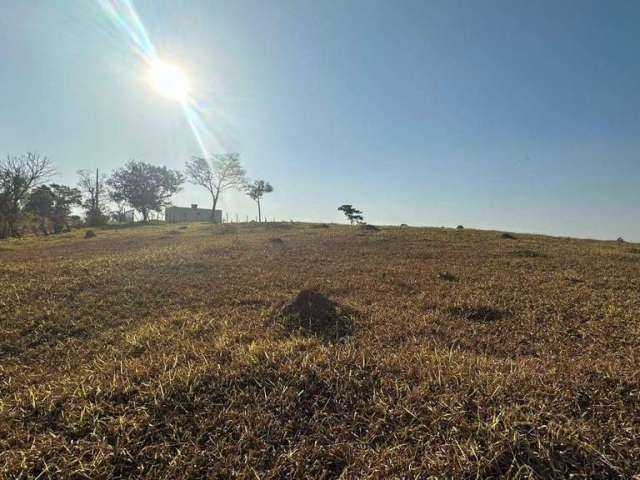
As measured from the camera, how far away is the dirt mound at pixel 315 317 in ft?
14.8

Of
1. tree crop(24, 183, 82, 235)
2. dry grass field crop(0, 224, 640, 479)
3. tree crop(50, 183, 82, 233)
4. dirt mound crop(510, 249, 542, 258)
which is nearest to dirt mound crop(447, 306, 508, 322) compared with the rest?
dry grass field crop(0, 224, 640, 479)

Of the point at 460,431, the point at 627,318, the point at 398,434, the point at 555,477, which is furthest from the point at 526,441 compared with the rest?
the point at 627,318

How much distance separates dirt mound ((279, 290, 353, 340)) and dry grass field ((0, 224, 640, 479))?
4cm

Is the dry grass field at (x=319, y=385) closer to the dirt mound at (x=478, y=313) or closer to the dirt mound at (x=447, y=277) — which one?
the dirt mound at (x=478, y=313)

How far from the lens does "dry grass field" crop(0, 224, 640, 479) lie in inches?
77.5

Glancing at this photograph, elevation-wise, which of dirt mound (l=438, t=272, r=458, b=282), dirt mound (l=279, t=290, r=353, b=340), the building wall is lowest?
dirt mound (l=279, t=290, r=353, b=340)

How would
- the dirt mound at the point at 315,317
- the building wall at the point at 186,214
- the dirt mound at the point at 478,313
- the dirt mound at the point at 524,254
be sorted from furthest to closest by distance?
the building wall at the point at 186,214 → the dirt mound at the point at 524,254 → the dirt mound at the point at 478,313 → the dirt mound at the point at 315,317

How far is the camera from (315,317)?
16.6ft

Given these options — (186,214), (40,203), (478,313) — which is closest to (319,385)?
(478,313)

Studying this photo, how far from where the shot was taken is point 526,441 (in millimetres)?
1945

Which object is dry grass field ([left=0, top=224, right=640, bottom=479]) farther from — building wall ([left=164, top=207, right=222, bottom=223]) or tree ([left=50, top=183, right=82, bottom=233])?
building wall ([left=164, top=207, right=222, bottom=223])

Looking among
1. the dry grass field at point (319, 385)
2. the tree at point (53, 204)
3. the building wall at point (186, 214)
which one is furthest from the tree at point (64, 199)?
the dry grass field at point (319, 385)

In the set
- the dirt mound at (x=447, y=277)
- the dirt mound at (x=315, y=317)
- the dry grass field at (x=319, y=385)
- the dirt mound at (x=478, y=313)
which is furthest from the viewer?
the dirt mound at (x=447, y=277)

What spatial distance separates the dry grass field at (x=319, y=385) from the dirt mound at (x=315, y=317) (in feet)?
0.13
